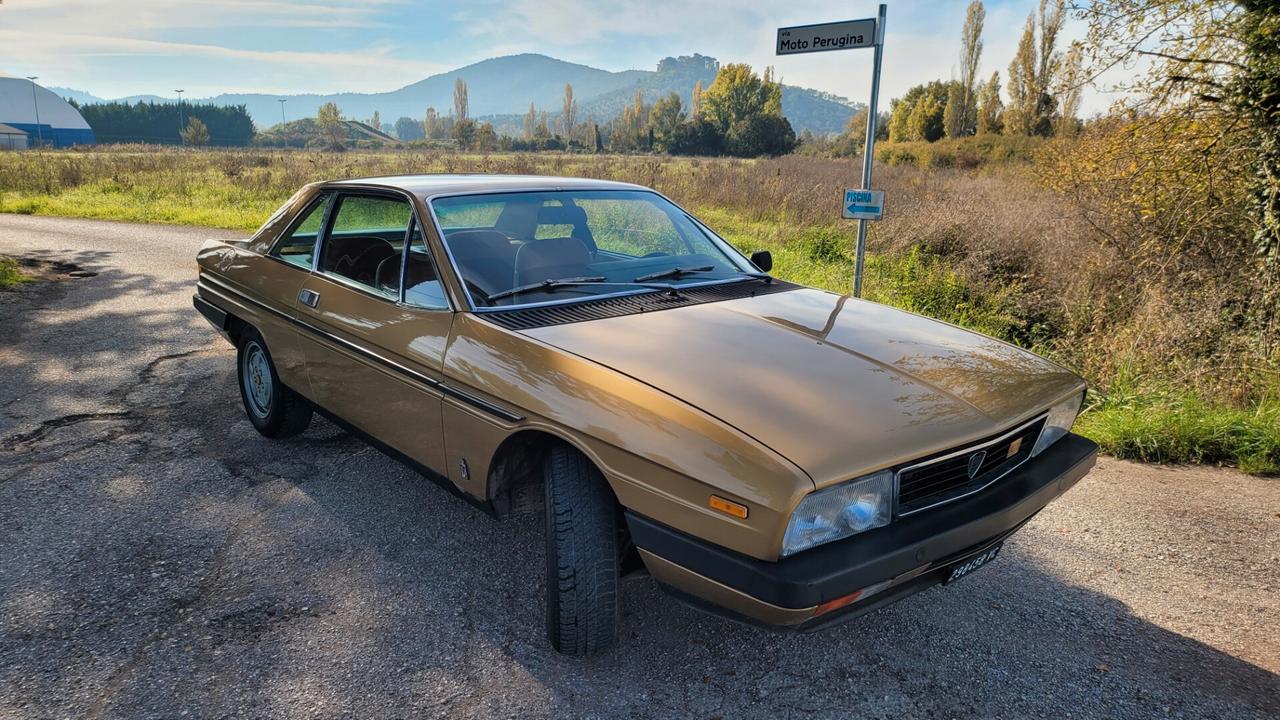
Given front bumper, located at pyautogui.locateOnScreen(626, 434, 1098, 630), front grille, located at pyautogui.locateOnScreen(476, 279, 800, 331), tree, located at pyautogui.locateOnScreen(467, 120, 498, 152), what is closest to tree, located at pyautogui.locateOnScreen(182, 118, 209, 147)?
tree, located at pyautogui.locateOnScreen(467, 120, 498, 152)

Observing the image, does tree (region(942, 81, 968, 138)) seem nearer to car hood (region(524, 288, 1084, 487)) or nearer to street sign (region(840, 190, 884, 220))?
street sign (region(840, 190, 884, 220))

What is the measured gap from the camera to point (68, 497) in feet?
12.0

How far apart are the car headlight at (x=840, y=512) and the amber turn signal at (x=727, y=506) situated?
0.13m

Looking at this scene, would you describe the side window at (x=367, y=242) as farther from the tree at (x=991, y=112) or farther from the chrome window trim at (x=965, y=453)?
the tree at (x=991, y=112)

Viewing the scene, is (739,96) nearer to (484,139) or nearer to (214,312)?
(484,139)

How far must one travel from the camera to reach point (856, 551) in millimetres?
2062

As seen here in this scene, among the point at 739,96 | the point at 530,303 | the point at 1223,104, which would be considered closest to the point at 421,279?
the point at 530,303

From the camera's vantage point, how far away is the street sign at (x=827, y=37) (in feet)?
18.2

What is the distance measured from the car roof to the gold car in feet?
0.07

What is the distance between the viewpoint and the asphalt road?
2.37m

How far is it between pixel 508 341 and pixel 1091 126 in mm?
9071

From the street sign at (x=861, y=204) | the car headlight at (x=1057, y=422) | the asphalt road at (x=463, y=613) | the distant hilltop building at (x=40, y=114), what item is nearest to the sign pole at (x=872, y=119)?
the street sign at (x=861, y=204)

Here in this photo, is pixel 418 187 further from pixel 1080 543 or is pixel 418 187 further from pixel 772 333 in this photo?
pixel 1080 543

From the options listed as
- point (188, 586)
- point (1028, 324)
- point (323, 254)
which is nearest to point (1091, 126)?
point (1028, 324)
